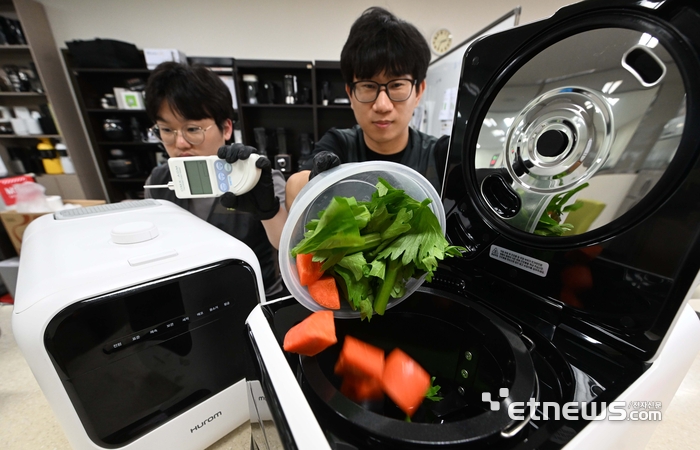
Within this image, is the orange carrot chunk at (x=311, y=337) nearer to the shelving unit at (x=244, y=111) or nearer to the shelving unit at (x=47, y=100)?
the shelving unit at (x=244, y=111)

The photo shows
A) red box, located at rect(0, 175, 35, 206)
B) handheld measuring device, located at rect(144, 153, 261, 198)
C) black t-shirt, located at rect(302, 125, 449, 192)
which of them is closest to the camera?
handheld measuring device, located at rect(144, 153, 261, 198)

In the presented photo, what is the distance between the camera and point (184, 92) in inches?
32.1

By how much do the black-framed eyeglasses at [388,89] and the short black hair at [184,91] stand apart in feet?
1.50

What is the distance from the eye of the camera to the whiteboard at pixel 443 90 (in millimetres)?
1879

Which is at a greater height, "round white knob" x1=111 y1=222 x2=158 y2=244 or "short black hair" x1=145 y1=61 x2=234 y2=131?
"short black hair" x1=145 y1=61 x2=234 y2=131

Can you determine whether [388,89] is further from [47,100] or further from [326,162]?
[47,100]

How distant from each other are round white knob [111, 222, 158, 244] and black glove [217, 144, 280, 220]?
0.21 meters

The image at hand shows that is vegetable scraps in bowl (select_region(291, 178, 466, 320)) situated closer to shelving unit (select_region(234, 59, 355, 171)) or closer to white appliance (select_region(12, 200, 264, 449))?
white appliance (select_region(12, 200, 264, 449))

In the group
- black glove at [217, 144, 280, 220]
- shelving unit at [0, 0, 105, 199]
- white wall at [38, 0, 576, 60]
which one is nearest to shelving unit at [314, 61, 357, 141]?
white wall at [38, 0, 576, 60]

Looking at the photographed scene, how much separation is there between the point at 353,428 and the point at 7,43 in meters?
3.19

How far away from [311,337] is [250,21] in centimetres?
268

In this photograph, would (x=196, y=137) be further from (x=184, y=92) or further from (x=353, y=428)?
(x=353, y=428)

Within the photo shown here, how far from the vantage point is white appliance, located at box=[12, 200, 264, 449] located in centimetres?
32

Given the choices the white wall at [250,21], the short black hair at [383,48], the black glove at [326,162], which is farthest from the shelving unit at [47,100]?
the black glove at [326,162]
